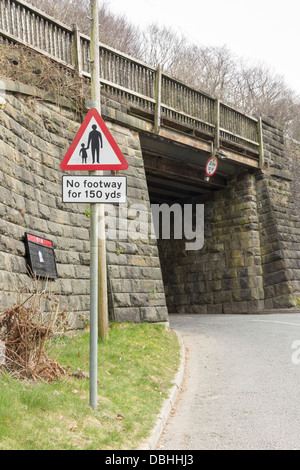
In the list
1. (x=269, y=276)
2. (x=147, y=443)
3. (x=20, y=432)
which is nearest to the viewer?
(x=20, y=432)

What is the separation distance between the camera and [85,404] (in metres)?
5.28

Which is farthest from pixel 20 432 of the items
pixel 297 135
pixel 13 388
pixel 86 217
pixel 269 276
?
pixel 297 135

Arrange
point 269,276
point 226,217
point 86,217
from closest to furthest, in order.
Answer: point 86,217, point 269,276, point 226,217

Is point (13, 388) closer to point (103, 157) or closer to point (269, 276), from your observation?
point (103, 157)

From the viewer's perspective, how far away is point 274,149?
1992 cm

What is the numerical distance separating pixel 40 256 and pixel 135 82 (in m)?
6.49

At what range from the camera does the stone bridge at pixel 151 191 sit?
29.8ft

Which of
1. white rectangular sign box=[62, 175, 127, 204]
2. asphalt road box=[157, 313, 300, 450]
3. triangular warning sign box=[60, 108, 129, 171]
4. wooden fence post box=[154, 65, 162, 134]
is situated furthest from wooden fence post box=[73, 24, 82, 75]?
white rectangular sign box=[62, 175, 127, 204]

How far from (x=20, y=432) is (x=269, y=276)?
14824mm

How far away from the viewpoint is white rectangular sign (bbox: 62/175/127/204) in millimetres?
5371

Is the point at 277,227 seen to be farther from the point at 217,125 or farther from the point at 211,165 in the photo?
the point at 217,125

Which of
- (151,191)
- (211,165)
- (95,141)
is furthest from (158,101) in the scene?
(95,141)

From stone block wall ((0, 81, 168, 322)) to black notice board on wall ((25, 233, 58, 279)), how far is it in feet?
0.43

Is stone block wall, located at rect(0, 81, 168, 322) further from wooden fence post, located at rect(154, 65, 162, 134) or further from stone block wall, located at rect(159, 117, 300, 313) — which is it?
stone block wall, located at rect(159, 117, 300, 313)
